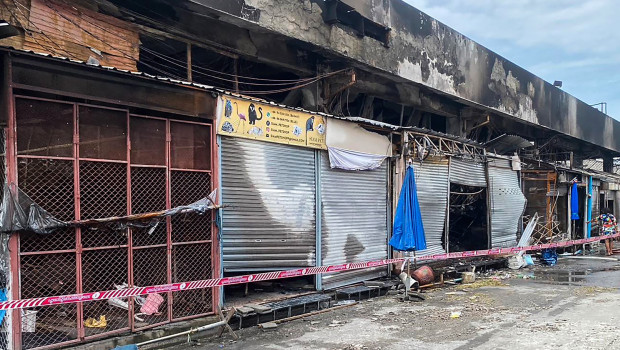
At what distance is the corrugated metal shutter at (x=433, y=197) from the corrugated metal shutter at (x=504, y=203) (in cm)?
289

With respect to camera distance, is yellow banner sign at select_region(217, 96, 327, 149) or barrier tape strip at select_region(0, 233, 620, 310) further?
yellow banner sign at select_region(217, 96, 327, 149)

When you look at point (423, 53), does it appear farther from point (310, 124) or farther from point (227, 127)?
point (227, 127)

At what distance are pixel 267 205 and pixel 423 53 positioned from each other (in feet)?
22.6

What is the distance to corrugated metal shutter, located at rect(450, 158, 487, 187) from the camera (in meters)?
13.6

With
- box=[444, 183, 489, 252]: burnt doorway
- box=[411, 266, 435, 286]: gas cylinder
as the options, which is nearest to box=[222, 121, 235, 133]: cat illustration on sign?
box=[411, 266, 435, 286]: gas cylinder

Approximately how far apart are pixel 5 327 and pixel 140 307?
1.80m

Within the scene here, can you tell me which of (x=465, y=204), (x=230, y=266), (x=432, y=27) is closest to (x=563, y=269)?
(x=465, y=204)

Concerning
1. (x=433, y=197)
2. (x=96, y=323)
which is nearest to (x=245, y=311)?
(x=96, y=323)

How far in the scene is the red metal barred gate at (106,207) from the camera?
19.2 ft

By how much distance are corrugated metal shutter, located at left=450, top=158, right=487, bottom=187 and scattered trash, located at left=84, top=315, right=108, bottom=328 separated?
991cm

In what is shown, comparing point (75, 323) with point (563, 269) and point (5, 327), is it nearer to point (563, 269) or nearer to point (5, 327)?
point (5, 327)

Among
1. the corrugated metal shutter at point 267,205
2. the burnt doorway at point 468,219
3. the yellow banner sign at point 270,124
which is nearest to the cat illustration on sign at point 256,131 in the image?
the yellow banner sign at point 270,124

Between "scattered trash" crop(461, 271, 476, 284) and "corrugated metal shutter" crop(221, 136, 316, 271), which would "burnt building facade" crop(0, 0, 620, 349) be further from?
"scattered trash" crop(461, 271, 476, 284)

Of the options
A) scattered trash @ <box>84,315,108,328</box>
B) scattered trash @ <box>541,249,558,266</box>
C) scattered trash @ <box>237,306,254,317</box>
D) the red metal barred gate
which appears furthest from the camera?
scattered trash @ <box>541,249,558,266</box>
